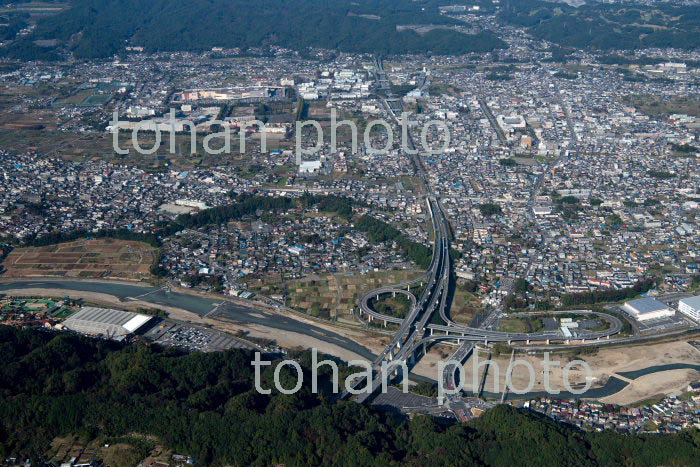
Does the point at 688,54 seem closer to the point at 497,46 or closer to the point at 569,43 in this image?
the point at 569,43

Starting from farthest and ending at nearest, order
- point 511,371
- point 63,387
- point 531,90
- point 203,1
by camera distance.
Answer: point 203,1 < point 531,90 < point 511,371 < point 63,387

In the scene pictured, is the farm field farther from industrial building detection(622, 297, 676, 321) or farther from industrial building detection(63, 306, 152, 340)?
industrial building detection(622, 297, 676, 321)

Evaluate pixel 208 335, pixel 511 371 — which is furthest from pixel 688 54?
pixel 208 335

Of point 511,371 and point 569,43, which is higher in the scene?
point 569,43

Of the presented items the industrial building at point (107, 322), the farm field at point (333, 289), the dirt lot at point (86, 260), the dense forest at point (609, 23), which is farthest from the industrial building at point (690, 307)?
the dense forest at point (609, 23)

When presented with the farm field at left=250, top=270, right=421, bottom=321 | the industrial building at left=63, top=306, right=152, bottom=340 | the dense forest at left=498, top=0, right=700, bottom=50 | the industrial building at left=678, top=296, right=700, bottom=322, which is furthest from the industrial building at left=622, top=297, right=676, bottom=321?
the dense forest at left=498, top=0, right=700, bottom=50

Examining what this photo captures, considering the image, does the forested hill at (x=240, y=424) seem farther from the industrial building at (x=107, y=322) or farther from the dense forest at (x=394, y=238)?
the dense forest at (x=394, y=238)

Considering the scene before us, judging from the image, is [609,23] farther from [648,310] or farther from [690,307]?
[648,310]
